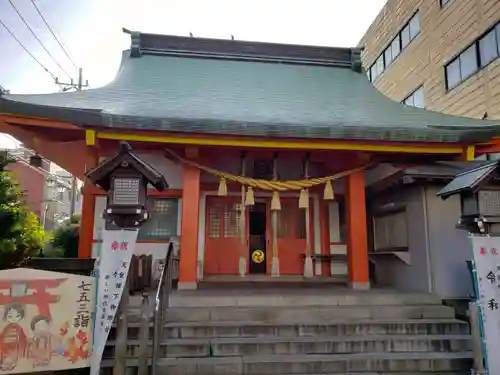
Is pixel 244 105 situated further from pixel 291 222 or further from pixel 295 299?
pixel 295 299

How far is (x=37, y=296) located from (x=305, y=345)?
328 centimetres

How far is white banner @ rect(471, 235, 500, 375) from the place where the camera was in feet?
15.5

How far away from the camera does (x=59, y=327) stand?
419 centimetres

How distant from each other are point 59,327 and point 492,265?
5.14 m

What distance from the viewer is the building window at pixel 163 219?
8.34m

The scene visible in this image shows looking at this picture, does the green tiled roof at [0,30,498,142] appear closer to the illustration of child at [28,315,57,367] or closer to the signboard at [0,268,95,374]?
the signboard at [0,268,95,374]

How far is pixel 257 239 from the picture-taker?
9.55m

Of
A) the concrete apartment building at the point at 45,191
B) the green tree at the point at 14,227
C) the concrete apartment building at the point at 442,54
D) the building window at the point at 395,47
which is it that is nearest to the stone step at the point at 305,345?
the green tree at the point at 14,227

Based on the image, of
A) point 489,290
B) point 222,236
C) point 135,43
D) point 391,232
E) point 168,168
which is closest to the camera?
point 489,290

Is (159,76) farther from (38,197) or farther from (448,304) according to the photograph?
(38,197)

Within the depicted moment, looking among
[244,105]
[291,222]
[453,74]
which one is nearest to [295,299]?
[291,222]

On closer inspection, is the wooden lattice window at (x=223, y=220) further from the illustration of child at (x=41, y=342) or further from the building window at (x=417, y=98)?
the building window at (x=417, y=98)

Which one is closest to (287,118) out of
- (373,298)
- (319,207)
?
(319,207)

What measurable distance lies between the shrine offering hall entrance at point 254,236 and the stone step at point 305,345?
12.1 feet
